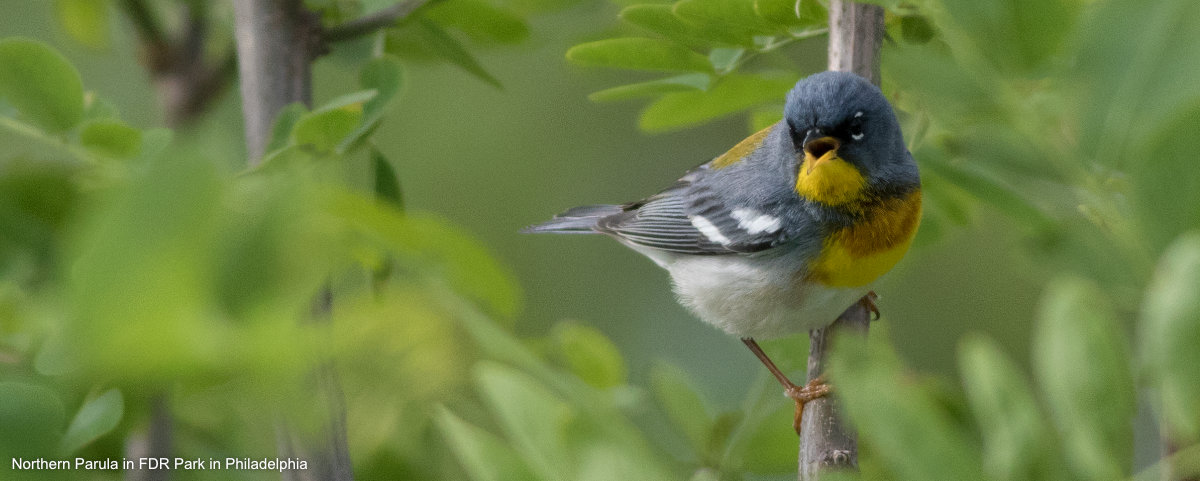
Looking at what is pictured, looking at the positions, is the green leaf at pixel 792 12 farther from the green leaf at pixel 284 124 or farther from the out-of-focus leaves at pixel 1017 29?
the green leaf at pixel 284 124

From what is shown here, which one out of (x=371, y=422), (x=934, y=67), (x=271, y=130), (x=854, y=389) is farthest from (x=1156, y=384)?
(x=271, y=130)

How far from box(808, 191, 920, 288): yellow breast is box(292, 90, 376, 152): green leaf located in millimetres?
842

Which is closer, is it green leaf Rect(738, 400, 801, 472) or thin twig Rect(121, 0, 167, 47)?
green leaf Rect(738, 400, 801, 472)

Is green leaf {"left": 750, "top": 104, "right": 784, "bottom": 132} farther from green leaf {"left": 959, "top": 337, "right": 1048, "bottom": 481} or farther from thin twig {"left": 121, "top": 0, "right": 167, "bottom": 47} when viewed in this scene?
green leaf {"left": 959, "top": 337, "right": 1048, "bottom": 481}

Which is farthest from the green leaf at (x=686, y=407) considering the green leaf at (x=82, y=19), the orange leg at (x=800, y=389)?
the green leaf at (x=82, y=19)

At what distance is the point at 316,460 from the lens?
0.81m

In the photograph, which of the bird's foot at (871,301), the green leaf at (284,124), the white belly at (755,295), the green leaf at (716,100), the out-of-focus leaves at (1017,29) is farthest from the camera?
the bird's foot at (871,301)

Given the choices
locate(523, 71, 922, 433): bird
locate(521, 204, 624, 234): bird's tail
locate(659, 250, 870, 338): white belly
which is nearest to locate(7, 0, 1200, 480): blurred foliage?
locate(523, 71, 922, 433): bird

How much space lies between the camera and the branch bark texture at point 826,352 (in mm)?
992

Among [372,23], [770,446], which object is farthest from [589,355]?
[372,23]

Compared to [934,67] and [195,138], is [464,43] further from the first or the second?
[195,138]

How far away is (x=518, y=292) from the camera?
31.5 inches

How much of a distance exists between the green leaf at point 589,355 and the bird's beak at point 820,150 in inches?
18.9

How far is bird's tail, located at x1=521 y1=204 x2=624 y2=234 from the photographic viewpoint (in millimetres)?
2141
